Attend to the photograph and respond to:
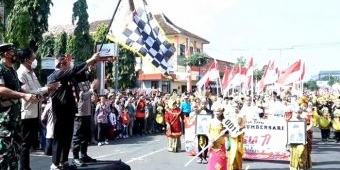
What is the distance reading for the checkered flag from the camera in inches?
345

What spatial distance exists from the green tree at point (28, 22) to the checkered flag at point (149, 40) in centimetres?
907

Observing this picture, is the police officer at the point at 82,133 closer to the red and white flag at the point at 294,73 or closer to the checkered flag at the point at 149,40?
the checkered flag at the point at 149,40

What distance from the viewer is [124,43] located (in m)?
8.20

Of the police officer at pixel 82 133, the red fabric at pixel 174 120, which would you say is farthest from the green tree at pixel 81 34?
the police officer at pixel 82 133

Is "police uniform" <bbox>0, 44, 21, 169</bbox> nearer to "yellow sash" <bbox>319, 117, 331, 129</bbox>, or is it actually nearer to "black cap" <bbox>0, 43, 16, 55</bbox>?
"black cap" <bbox>0, 43, 16, 55</bbox>

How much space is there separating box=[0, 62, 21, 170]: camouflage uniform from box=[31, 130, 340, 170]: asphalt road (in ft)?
19.4

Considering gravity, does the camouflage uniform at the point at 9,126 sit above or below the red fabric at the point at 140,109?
above

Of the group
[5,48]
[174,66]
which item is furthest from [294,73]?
[174,66]

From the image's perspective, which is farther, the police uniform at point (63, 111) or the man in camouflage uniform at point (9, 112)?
the police uniform at point (63, 111)

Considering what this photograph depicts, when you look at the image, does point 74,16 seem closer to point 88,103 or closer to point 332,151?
point 332,151

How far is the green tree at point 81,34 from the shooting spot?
87.9ft

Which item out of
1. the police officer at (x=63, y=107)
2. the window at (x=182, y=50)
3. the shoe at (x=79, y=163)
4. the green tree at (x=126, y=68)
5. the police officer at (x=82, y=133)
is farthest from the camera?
the window at (x=182, y=50)

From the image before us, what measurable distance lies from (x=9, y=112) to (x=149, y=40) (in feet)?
16.4

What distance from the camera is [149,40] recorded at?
376 inches
